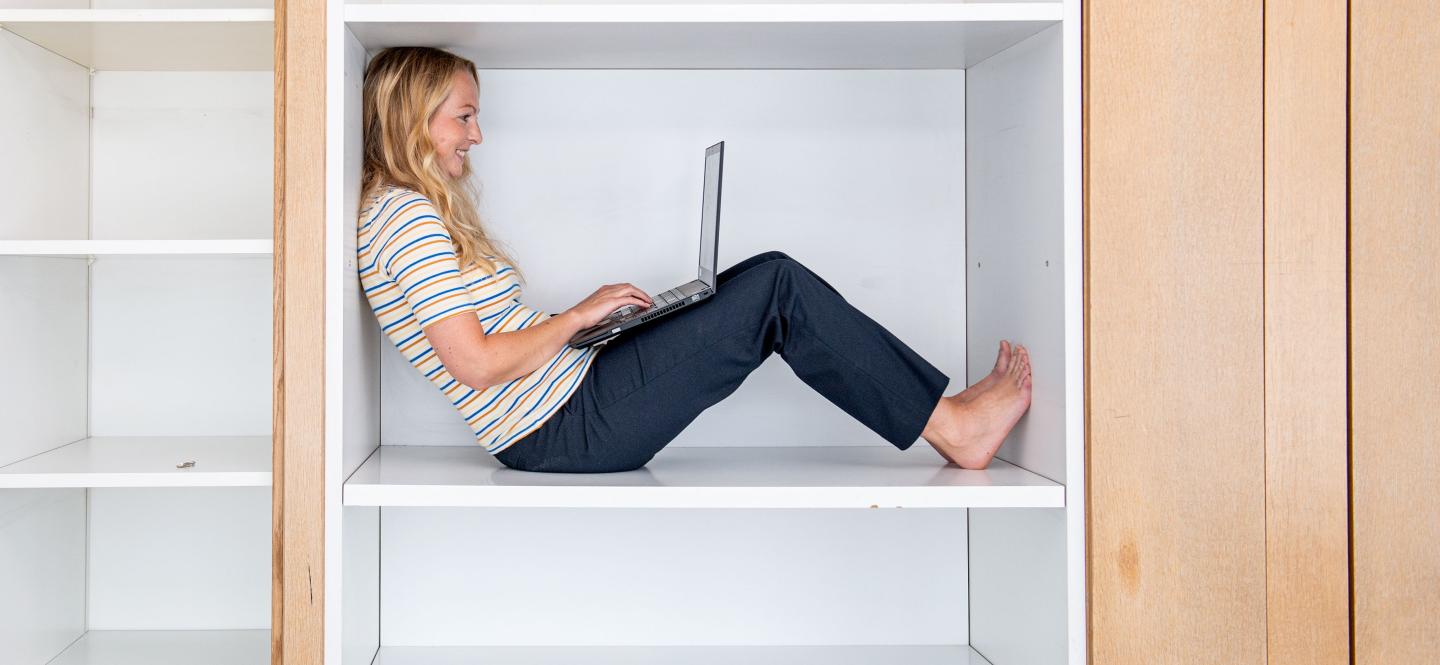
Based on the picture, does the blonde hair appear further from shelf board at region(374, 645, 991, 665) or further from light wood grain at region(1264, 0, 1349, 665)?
light wood grain at region(1264, 0, 1349, 665)

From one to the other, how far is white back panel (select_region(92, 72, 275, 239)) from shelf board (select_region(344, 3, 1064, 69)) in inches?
14.4

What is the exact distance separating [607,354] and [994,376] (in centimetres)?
55

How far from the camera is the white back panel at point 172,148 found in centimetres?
156

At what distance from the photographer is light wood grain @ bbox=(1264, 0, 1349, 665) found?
1.17m

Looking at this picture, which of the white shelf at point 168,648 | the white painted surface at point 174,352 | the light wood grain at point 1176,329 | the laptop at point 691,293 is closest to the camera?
the light wood grain at point 1176,329

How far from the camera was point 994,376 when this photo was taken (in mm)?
1396

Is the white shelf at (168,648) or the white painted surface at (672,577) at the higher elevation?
the white painted surface at (672,577)

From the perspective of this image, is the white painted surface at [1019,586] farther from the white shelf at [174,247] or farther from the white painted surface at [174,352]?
the white painted surface at [174,352]

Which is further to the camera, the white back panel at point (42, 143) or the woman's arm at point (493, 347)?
the white back panel at point (42, 143)

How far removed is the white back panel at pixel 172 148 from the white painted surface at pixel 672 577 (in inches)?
22.1

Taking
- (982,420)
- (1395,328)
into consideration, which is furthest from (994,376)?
(1395,328)

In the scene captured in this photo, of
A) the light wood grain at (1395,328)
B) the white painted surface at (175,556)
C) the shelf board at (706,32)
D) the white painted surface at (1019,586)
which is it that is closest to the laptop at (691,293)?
the shelf board at (706,32)

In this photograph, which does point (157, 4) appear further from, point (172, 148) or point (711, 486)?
point (711, 486)

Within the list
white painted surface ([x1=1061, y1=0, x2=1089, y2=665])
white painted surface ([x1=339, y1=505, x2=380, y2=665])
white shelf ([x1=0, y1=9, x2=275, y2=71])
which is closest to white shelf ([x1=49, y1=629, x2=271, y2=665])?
white painted surface ([x1=339, y1=505, x2=380, y2=665])
